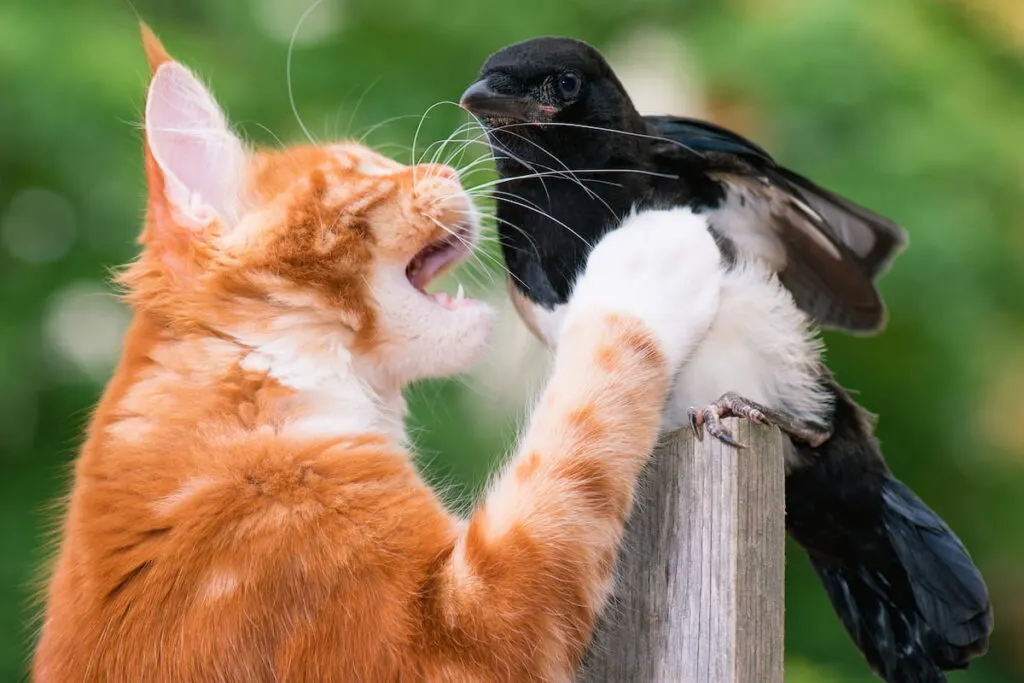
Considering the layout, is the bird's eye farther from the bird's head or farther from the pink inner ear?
the pink inner ear

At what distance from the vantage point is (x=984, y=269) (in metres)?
3.36

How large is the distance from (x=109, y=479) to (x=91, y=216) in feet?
7.08

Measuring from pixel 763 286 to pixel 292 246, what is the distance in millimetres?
821

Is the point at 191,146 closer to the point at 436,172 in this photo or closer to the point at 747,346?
the point at 436,172

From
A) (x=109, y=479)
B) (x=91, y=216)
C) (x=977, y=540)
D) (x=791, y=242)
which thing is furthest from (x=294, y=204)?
(x=977, y=540)

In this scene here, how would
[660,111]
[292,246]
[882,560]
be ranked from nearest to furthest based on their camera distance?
[292,246]
[882,560]
[660,111]

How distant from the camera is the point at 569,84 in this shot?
209 centimetres

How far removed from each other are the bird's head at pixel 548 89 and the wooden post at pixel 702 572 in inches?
28.9

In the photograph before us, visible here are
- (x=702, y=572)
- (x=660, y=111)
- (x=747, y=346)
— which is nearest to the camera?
(x=702, y=572)

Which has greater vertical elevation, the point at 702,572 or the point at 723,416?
the point at 723,416

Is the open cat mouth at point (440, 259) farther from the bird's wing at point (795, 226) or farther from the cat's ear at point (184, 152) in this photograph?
the bird's wing at point (795, 226)

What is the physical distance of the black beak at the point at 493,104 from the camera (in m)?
1.96

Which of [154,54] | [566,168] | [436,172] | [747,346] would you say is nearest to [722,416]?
[747,346]

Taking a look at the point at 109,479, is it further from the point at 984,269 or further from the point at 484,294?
the point at 984,269
